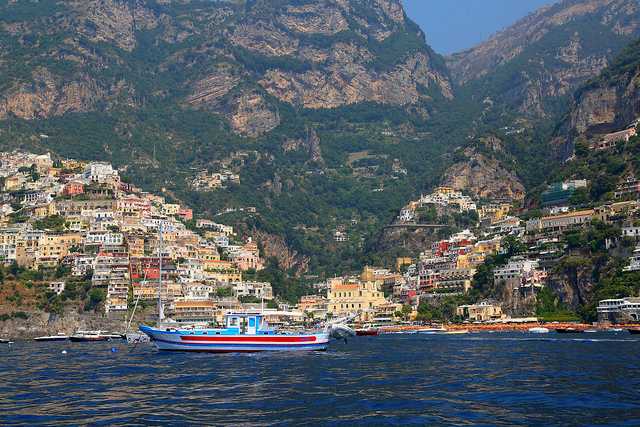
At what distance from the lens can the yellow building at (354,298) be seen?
17375cm

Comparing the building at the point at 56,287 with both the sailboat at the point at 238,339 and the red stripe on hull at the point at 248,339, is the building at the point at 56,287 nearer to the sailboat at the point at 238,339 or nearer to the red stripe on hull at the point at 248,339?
the sailboat at the point at 238,339

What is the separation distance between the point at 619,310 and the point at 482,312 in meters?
30.2

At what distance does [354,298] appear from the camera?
582 feet

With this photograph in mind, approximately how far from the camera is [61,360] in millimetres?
72688

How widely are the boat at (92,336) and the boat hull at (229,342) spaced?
4959cm

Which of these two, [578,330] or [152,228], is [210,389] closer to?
[578,330]

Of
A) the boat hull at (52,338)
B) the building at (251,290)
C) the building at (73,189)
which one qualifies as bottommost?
the boat hull at (52,338)

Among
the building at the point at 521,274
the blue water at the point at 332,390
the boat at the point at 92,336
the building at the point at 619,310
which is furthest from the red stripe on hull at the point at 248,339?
the building at the point at 521,274

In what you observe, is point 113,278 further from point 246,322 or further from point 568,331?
point 246,322

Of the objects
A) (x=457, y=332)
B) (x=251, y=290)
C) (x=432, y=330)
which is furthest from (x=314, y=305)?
(x=457, y=332)

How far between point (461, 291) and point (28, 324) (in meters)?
70.7

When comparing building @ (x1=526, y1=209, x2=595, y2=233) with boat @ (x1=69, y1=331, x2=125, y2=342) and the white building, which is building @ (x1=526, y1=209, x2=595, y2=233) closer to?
boat @ (x1=69, y1=331, x2=125, y2=342)

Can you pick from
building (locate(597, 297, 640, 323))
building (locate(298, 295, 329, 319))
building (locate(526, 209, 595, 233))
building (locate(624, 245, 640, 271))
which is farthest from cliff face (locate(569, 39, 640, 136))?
building (locate(597, 297, 640, 323))

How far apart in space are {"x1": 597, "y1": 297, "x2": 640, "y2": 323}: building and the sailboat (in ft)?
176
